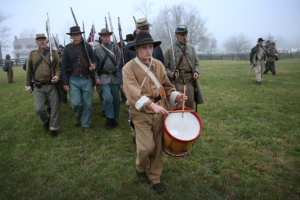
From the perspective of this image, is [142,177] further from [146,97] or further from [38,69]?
[38,69]

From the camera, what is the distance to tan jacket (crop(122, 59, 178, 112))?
2.82m

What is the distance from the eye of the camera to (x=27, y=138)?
204 inches

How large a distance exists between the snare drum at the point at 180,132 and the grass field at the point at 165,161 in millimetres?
733

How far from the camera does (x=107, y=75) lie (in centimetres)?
563

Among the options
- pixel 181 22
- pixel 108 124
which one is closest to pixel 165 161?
pixel 108 124

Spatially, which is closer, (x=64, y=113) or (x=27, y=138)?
(x=27, y=138)

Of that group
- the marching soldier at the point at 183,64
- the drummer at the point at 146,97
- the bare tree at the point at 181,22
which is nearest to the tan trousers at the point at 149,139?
the drummer at the point at 146,97

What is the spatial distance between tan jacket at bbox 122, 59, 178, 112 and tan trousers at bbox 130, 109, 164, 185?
0.16 m

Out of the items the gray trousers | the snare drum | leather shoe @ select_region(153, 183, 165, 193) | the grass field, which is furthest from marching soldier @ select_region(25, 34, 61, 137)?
the snare drum

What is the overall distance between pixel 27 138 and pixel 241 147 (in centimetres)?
494

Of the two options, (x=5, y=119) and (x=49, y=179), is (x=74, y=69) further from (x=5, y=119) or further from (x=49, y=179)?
(x=5, y=119)

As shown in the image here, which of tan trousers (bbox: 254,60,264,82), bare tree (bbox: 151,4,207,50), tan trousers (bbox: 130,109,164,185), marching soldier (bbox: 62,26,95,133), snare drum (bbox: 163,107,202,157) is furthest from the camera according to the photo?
bare tree (bbox: 151,4,207,50)

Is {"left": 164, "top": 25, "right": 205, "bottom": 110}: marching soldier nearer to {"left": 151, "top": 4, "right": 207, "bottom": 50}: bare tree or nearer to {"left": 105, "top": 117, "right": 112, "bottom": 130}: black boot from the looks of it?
{"left": 105, "top": 117, "right": 112, "bottom": 130}: black boot

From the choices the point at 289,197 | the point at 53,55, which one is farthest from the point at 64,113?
the point at 289,197
